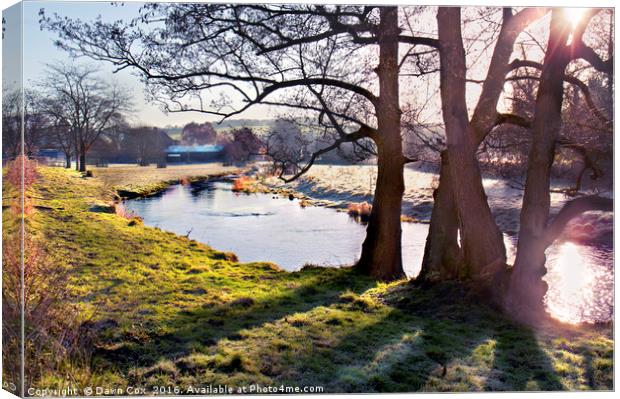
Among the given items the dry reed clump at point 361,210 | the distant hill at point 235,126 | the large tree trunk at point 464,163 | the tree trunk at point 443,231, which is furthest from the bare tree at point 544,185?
the dry reed clump at point 361,210

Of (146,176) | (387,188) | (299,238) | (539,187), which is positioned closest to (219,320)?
(146,176)

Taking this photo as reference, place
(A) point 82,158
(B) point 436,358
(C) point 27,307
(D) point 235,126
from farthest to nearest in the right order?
(D) point 235,126 → (A) point 82,158 → (B) point 436,358 → (C) point 27,307

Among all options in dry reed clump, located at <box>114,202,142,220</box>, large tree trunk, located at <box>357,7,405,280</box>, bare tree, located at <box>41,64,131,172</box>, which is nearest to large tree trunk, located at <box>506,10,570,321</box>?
large tree trunk, located at <box>357,7,405,280</box>

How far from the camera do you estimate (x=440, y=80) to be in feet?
19.6

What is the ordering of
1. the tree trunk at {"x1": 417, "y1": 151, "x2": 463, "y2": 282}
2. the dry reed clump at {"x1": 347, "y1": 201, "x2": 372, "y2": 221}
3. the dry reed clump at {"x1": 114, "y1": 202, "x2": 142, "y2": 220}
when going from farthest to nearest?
the dry reed clump at {"x1": 347, "y1": 201, "x2": 372, "y2": 221}, the tree trunk at {"x1": 417, "y1": 151, "x2": 463, "y2": 282}, the dry reed clump at {"x1": 114, "y1": 202, "x2": 142, "y2": 220}

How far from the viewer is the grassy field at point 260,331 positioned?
4.38 metres

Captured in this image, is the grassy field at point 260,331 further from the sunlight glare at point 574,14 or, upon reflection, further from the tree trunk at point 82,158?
the sunlight glare at point 574,14

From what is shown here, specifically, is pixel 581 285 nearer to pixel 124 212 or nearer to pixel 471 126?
pixel 471 126

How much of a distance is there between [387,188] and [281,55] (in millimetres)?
2209

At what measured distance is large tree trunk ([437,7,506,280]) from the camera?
19.2 feet

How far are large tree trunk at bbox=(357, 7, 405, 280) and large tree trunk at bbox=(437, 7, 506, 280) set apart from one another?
0.71 meters

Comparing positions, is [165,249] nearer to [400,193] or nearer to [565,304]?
[400,193]

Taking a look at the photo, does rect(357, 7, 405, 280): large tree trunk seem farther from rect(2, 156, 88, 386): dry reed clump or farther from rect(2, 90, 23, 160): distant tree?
rect(2, 156, 88, 386): dry reed clump

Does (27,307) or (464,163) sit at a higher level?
(464,163)
